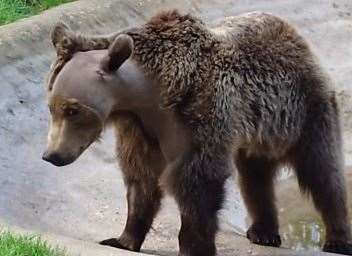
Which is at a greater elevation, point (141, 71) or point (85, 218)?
point (141, 71)

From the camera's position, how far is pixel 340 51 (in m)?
11.0

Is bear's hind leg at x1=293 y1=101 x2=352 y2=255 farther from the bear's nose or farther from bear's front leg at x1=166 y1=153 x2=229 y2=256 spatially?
the bear's nose

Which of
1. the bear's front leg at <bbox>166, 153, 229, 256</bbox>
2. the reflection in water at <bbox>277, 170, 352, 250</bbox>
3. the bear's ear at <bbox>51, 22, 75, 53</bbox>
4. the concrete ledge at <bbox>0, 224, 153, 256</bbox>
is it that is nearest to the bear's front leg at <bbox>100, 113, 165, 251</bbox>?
the bear's front leg at <bbox>166, 153, 229, 256</bbox>

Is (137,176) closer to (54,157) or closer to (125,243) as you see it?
(125,243)

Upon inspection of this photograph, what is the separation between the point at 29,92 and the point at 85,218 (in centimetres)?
162

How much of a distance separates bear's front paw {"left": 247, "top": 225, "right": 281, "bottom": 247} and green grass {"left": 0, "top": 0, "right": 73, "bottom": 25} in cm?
357

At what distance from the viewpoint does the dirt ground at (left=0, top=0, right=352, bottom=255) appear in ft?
23.2

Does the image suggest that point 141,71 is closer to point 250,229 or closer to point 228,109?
point 228,109

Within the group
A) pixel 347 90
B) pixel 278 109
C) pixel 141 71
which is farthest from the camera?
pixel 347 90

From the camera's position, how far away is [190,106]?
234 inches

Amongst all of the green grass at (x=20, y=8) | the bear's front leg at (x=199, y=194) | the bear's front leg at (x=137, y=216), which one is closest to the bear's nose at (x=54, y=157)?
the bear's front leg at (x=199, y=194)

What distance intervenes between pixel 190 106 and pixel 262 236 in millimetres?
1591

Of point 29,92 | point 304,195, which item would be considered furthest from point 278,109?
point 29,92

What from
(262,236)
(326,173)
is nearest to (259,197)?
(262,236)
